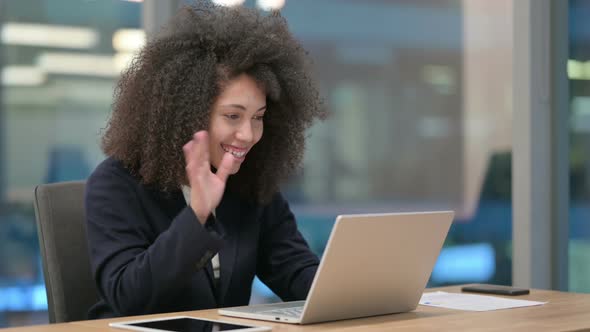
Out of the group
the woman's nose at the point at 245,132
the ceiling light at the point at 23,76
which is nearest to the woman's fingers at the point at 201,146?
the woman's nose at the point at 245,132

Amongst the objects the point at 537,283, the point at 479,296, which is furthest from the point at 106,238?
the point at 537,283

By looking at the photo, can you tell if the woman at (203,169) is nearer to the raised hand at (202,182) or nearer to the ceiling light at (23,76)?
the raised hand at (202,182)

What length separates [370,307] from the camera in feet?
6.15

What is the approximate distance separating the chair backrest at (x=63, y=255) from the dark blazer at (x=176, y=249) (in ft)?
0.22

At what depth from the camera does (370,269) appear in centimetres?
179

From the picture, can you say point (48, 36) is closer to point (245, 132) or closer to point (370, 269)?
point (245, 132)

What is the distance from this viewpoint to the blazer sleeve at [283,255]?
2.41m

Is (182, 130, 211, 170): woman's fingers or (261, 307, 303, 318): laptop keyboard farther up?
(182, 130, 211, 170): woman's fingers

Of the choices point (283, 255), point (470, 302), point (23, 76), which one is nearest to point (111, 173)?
point (283, 255)

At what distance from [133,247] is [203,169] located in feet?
0.94

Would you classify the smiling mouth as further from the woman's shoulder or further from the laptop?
the laptop

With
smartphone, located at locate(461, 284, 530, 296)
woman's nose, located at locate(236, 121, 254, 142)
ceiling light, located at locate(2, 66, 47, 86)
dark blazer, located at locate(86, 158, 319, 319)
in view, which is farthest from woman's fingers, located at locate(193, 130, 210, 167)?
ceiling light, located at locate(2, 66, 47, 86)

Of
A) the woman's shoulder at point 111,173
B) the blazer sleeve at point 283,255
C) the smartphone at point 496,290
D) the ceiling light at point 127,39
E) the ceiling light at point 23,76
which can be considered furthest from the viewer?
the ceiling light at point 127,39

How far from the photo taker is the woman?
1980 millimetres
